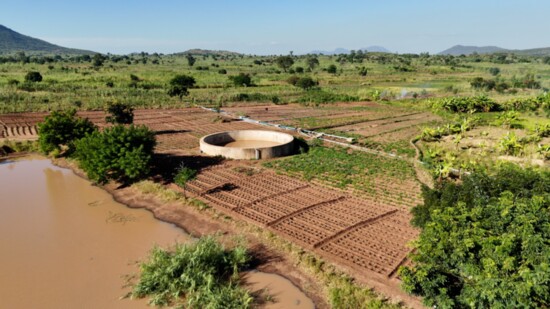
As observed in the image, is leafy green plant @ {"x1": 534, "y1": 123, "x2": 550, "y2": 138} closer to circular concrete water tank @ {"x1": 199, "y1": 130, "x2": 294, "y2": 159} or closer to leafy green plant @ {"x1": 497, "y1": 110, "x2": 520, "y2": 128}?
leafy green plant @ {"x1": 497, "y1": 110, "x2": 520, "y2": 128}

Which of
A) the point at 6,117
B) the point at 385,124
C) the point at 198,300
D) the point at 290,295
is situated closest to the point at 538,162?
the point at 385,124

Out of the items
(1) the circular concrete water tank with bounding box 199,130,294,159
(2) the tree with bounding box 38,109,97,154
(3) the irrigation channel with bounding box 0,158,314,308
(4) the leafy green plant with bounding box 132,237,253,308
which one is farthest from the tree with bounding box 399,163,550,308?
(2) the tree with bounding box 38,109,97,154

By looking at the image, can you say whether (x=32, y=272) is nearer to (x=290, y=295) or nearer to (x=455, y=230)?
(x=290, y=295)

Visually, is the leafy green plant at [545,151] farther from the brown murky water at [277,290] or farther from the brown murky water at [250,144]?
the brown murky water at [277,290]

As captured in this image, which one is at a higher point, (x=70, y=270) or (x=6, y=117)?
(x=6, y=117)

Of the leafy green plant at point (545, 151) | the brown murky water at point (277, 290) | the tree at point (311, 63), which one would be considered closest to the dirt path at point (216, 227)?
the brown murky water at point (277, 290)

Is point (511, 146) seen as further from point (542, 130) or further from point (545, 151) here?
point (542, 130)
